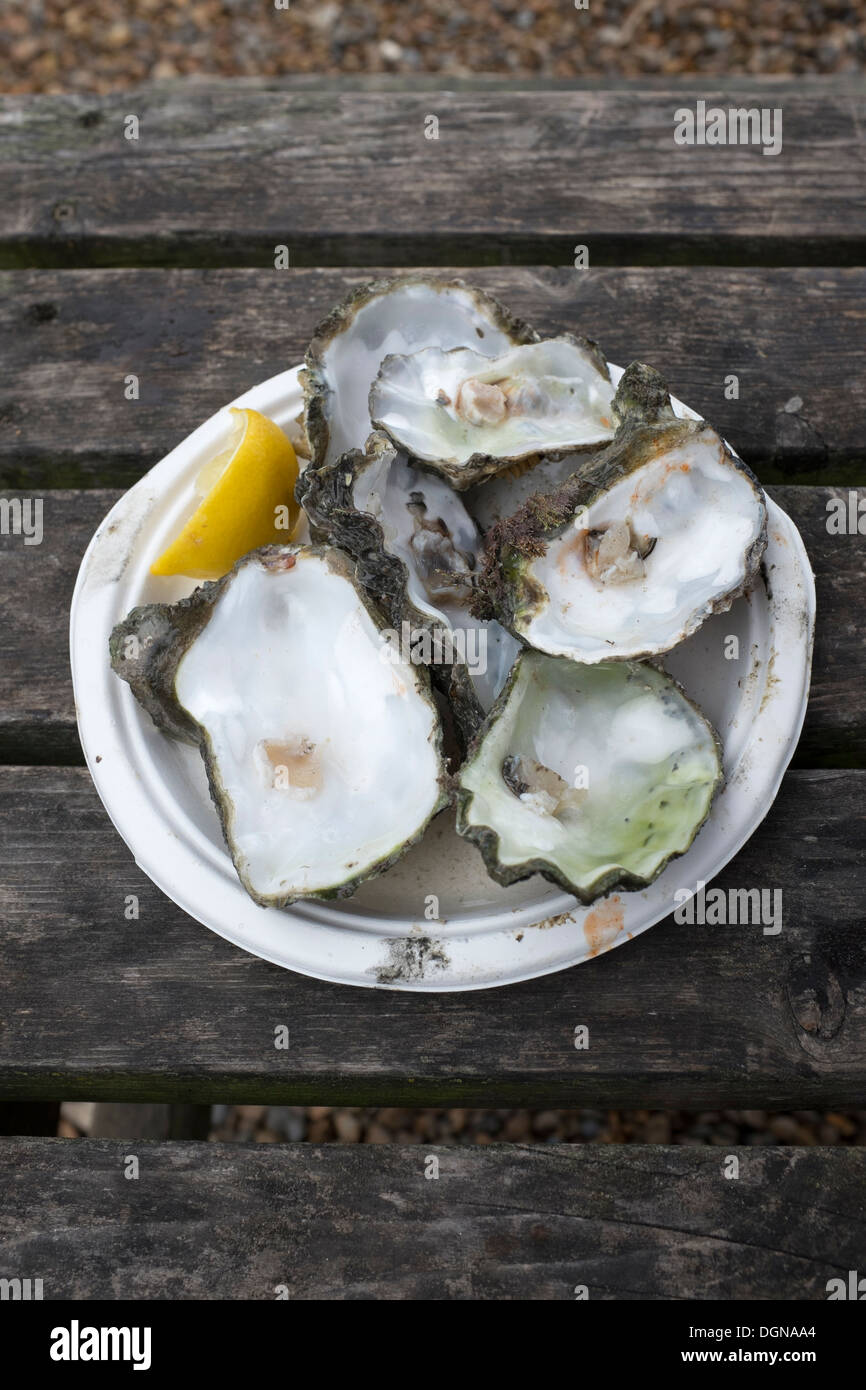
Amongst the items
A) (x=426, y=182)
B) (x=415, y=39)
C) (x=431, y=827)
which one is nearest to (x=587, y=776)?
(x=431, y=827)

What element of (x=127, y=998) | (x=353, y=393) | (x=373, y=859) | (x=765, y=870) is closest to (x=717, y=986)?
(x=765, y=870)

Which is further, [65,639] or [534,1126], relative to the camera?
[534,1126]

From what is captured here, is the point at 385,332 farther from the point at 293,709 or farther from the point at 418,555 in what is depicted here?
the point at 293,709

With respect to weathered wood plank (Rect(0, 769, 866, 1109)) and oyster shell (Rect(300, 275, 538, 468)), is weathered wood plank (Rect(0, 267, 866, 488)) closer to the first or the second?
oyster shell (Rect(300, 275, 538, 468))

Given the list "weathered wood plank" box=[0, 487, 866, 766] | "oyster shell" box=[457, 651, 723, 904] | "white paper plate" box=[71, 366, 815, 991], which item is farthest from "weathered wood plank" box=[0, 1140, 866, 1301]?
"weathered wood plank" box=[0, 487, 866, 766]

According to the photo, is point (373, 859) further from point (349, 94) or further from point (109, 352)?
point (349, 94)

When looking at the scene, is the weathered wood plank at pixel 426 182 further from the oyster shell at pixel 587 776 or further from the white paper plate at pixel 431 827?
the oyster shell at pixel 587 776
